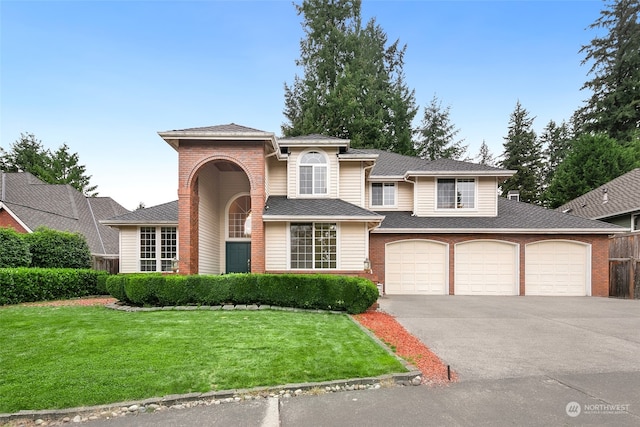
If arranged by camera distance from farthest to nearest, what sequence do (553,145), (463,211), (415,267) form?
(553,145), (463,211), (415,267)

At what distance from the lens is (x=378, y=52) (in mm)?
32250

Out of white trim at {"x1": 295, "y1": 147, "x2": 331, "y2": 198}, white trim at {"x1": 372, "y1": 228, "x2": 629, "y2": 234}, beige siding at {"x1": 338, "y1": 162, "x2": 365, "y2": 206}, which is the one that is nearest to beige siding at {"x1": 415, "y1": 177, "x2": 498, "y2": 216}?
white trim at {"x1": 372, "y1": 228, "x2": 629, "y2": 234}

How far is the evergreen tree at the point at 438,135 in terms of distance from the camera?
107 feet

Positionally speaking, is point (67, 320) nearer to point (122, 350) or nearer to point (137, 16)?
point (122, 350)

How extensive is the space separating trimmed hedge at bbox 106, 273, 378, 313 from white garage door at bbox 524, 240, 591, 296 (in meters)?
9.70

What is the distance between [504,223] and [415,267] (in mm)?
4455

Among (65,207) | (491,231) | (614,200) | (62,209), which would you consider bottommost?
(491,231)

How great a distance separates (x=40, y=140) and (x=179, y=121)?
26.3 m

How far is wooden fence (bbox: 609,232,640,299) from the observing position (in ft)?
45.9

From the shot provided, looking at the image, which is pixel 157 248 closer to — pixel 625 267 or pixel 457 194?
pixel 457 194

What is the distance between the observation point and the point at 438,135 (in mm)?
32625

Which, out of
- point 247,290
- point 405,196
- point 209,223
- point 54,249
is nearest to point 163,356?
point 247,290

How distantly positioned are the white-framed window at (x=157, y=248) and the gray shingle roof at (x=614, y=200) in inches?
883

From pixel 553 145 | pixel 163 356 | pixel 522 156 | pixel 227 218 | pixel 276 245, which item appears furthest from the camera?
pixel 553 145
